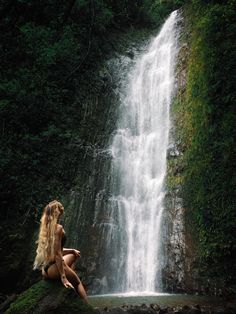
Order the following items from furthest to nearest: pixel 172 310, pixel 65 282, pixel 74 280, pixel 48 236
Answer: pixel 172 310 → pixel 74 280 → pixel 48 236 → pixel 65 282

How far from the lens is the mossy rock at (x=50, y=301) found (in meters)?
4.16

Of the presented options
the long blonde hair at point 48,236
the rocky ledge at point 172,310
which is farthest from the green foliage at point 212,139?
the long blonde hair at point 48,236

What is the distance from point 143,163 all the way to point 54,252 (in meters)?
8.51

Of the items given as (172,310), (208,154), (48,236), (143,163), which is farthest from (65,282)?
(143,163)

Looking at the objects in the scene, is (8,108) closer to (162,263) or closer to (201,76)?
(201,76)

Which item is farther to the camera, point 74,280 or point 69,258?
point 69,258

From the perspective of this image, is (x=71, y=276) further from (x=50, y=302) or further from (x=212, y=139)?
(x=212, y=139)

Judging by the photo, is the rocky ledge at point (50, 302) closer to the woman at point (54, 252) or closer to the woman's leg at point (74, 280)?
the woman at point (54, 252)

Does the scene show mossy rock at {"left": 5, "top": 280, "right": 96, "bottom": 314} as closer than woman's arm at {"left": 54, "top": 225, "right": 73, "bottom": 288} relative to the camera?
Yes

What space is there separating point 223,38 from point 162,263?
23.6 ft

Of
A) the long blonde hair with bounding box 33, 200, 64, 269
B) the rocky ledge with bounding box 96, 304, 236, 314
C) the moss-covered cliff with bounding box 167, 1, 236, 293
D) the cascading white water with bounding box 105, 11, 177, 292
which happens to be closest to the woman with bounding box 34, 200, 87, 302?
the long blonde hair with bounding box 33, 200, 64, 269

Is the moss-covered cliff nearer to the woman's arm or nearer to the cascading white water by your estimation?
the cascading white water

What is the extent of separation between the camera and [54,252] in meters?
4.53

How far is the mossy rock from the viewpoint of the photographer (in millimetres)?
4164
